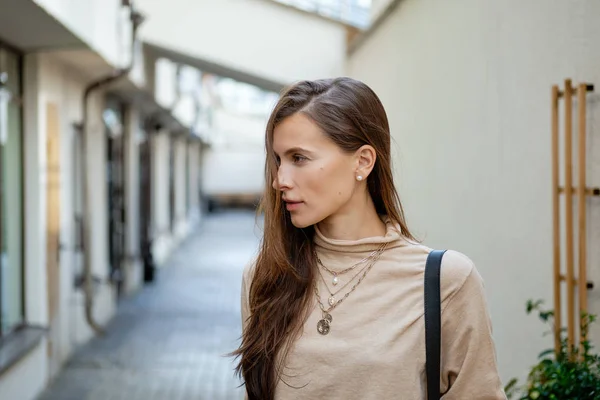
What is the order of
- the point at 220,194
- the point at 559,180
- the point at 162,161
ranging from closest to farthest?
the point at 559,180 < the point at 162,161 < the point at 220,194

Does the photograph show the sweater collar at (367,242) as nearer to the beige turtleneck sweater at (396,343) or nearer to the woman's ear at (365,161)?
the beige turtleneck sweater at (396,343)

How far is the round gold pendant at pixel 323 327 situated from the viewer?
6.40 feet

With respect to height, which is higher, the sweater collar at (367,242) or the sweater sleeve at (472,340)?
the sweater collar at (367,242)

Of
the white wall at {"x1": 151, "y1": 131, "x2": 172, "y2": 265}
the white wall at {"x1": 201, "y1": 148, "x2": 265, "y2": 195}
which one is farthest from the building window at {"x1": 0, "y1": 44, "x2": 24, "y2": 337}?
the white wall at {"x1": 201, "y1": 148, "x2": 265, "y2": 195}

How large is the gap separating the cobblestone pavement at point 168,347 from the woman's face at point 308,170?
7.86 feet

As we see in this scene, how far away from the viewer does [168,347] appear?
948cm

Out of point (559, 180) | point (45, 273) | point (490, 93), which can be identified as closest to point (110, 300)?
point (45, 273)

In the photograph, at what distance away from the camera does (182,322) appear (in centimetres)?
1108

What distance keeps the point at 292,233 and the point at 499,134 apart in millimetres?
2962

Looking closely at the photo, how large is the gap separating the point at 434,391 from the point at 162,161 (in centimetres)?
1862

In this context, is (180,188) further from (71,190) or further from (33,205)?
(33,205)

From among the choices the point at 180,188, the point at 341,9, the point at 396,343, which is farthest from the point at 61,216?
the point at 180,188

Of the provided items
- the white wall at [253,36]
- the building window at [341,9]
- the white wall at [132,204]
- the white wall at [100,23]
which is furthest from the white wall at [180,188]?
the white wall at [100,23]

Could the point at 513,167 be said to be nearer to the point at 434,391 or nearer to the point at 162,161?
the point at 434,391
